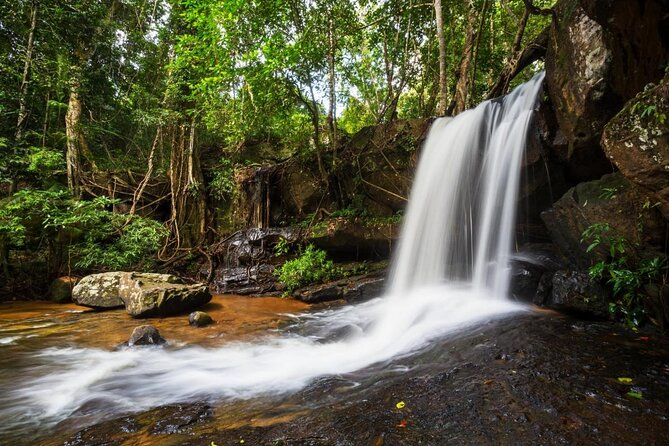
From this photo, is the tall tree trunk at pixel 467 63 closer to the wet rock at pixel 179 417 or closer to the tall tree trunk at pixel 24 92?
the wet rock at pixel 179 417

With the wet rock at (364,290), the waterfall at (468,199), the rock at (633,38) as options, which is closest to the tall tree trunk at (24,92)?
the wet rock at (364,290)

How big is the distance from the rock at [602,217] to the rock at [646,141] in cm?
52

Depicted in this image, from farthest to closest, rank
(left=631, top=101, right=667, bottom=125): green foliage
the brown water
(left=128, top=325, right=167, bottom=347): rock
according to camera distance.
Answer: the brown water → (left=128, top=325, right=167, bottom=347): rock → (left=631, top=101, right=667, bottom=125): green foliage

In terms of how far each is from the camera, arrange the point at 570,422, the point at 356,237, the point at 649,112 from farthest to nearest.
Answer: the point at 356,237 < the point at 649,112 < the point at 570,422

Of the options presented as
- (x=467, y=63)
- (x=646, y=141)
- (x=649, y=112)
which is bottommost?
(x=646, y=141)

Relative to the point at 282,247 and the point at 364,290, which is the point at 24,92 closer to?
the point at 282,247

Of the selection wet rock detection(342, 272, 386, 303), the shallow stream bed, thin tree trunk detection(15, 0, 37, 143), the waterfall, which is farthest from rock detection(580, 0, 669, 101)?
thin tree trunk detection(15, 0, 37, 143)

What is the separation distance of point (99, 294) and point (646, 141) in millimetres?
8792

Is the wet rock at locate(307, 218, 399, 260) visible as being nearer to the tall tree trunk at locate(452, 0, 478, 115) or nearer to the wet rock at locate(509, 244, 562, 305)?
the wet rock at locate(509, 244, 562, 305)

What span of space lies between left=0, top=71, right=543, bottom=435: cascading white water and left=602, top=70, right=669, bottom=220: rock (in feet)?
7.54

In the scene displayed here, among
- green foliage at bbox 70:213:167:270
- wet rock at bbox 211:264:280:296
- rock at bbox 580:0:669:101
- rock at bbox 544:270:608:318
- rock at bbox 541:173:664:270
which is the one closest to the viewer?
rock at bbox 580:0:669:101

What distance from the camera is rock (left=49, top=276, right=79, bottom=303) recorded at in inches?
303

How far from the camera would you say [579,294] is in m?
4.37

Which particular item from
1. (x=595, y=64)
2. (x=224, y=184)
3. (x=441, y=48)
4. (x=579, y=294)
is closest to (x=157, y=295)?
(x=224, y=184)
